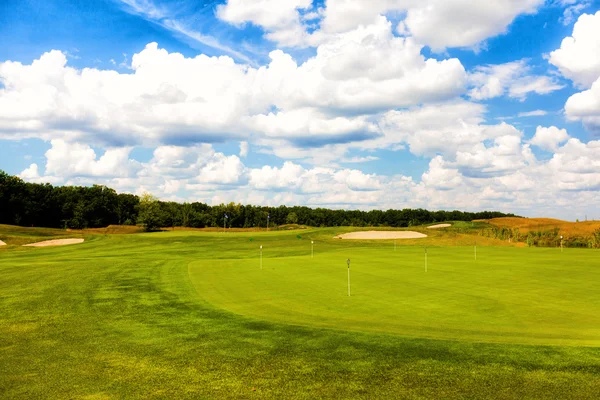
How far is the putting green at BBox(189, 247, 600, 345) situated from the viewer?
14.6 m

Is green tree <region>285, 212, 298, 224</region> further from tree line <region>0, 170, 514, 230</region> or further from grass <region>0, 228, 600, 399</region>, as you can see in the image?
grass <region>0, 228, 600, 399</region>

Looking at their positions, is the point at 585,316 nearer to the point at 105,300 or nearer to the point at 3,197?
the point at 105,300

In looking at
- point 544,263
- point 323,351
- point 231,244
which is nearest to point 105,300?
point 323,351

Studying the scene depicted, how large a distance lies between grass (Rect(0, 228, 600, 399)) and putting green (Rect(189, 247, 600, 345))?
92mm

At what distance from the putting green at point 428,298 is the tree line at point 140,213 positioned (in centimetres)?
8471

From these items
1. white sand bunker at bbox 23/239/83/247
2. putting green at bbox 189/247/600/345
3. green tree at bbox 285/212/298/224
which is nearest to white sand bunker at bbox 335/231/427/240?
putting green at bbox 189/247/600/345

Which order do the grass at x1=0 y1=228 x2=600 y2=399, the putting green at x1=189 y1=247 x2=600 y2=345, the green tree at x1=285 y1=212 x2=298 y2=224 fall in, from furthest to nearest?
the green tree at x1=285 y1=212 x2=298 y2=224 → the putting green at x1=189 y1=247 x2=600 y2=345 → the grass at x1=0 y1=228 x2=600 y2=399

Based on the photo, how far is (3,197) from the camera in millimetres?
109375

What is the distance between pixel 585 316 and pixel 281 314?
1199cm

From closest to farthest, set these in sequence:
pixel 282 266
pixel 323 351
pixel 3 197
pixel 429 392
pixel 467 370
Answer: pixel 429 392
pixel 467 370
pixel 323 351
pixel 282 266
pixel 3 197

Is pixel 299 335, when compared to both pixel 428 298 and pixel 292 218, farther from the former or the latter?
pixel 292 218

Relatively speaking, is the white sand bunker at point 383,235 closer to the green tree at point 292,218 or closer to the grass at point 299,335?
the grass at point 299,335

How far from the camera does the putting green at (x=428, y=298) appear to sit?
14562mm

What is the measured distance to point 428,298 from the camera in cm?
2008
